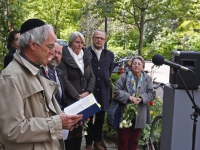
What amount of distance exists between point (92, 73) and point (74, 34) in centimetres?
68

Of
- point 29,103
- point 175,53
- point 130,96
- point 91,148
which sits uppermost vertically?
point 175,53

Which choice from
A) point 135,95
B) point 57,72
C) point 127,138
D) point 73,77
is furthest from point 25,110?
point 127,138

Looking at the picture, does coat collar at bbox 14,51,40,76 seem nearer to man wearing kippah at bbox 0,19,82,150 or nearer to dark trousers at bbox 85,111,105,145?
man wearing kippah at bbox 0,19,82,150

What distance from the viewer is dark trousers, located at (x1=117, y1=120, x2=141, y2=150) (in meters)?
4.56

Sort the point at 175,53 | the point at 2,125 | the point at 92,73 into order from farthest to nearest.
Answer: the point at 92,73 → the point at 175,53 → the point at 2,125

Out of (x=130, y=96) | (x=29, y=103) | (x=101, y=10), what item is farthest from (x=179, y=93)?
(x=101, y=10)

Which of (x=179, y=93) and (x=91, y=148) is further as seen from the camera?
(x=91, y=148)

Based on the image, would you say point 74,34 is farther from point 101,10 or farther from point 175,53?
point 101,10

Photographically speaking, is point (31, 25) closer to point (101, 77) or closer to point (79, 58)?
point (79, 58)

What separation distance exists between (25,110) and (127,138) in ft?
9.14

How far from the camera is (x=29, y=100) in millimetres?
2059

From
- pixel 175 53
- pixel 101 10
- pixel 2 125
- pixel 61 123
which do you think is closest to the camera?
pixel 2 125

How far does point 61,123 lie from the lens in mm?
2129

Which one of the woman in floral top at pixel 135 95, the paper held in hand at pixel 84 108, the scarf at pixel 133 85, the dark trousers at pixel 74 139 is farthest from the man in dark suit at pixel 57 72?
the scarf at pixel 133 85
